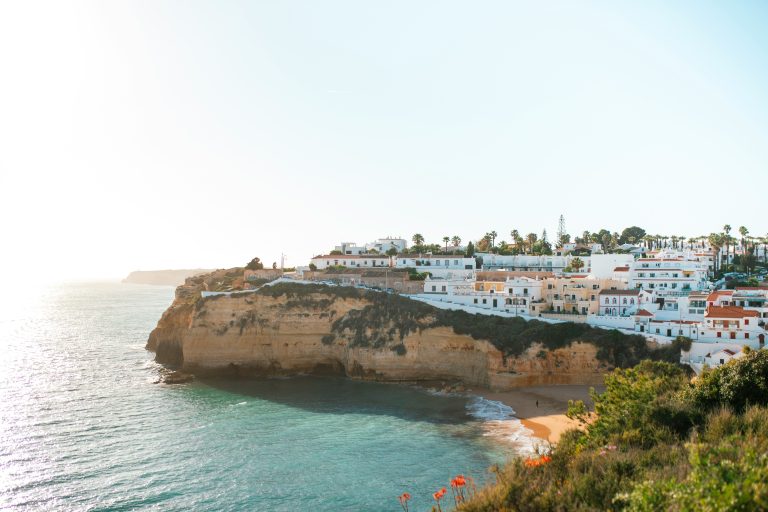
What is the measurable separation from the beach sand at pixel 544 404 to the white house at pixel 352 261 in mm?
34269

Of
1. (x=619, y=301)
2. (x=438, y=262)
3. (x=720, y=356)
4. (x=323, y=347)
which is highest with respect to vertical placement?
(x=438, y=262)

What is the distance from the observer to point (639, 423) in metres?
18.9

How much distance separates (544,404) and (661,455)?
86.0 ft

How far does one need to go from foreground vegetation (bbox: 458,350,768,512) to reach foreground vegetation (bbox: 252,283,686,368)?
19664 mm

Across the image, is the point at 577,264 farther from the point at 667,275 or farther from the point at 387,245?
the point at 387,245

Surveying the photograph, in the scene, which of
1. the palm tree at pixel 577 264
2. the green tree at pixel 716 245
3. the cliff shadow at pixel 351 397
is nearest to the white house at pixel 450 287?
the cliff shadow at pixel 351 397

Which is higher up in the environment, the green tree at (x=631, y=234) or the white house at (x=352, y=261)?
the green tree at (x=631, y=234)

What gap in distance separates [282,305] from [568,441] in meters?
39.5

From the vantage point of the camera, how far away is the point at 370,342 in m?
50.8

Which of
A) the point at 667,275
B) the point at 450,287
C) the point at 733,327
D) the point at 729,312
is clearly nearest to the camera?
the point at 733,327

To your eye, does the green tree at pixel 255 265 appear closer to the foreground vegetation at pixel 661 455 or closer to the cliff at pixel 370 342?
the cliff at pixel 370 342

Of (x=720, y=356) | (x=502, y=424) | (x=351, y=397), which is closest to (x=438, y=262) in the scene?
(x=351, y=397)

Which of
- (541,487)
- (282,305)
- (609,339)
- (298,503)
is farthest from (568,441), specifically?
(282,305)

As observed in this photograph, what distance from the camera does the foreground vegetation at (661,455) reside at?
1009 cm
